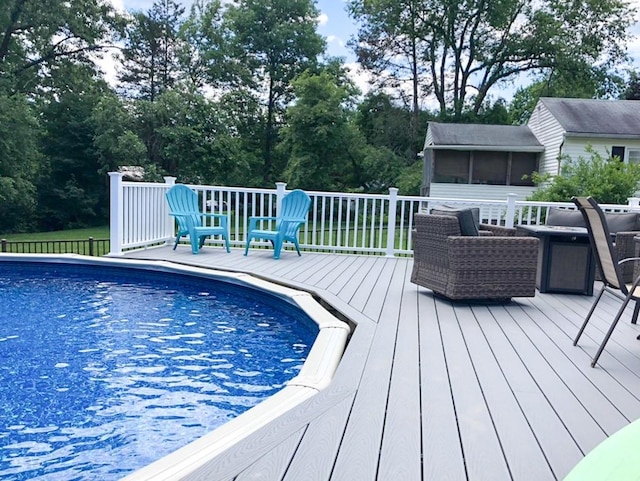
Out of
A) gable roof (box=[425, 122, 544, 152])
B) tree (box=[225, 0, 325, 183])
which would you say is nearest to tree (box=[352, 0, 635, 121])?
tree (box=[225, 0, 325, 183])

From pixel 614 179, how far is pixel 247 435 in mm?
11650

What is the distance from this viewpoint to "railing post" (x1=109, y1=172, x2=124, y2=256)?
614 centimetres

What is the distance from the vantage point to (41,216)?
21.2m

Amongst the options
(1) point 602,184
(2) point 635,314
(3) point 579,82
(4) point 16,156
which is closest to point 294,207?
(2) point 635,314

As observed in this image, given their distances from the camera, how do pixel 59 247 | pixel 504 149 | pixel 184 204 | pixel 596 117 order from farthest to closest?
1. pixel 504 149
2. pixel 596 117
3. pixel 59 247
4. pixel 184 204

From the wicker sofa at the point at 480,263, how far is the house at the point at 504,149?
44.4 feet

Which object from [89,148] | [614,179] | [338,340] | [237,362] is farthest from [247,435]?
[89,148]

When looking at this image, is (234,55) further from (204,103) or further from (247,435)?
(247,435)

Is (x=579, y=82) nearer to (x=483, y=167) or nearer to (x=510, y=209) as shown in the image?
(x=483, y=167)

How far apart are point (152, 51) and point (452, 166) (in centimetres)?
1316

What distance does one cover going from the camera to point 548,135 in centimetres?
1688

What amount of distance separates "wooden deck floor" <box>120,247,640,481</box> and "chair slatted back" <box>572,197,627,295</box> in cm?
47

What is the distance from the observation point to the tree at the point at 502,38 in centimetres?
2212

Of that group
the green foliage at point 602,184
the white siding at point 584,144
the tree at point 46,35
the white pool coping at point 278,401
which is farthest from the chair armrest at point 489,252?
the tree at point 46,35
